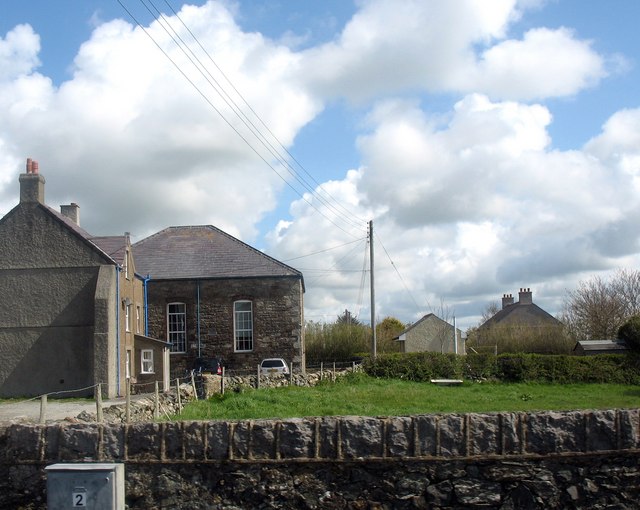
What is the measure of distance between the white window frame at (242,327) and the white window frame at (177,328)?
9.24 ft

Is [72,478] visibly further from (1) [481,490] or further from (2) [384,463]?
(1) [481,490]

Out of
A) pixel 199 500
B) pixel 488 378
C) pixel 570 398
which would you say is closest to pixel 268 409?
pixel 570 398

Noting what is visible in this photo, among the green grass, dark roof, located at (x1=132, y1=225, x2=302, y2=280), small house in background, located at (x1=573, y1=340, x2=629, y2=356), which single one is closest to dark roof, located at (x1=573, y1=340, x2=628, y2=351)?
small house in background, located at (x1=573, y1=340, x2=629, y2=356)

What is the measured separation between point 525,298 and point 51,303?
56.9m

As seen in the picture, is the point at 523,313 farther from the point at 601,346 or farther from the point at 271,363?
the point at 271,363

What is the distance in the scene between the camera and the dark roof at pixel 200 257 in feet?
136

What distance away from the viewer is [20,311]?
102ft

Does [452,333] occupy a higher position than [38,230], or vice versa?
[38,230]

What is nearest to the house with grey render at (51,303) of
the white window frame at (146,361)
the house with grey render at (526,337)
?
the white window frame at (146,361)

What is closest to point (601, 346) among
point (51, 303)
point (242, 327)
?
point (242, 327)

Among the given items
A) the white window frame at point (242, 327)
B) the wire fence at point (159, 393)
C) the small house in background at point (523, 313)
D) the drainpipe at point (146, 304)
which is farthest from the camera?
the small house in background at point (523, 313)

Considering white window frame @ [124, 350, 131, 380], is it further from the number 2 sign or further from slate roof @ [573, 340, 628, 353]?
the number 2 sign

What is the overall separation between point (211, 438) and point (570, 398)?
69.3 feet

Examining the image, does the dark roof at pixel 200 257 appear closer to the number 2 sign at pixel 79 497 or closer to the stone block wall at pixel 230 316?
the stone block wall at pixel 230 316
